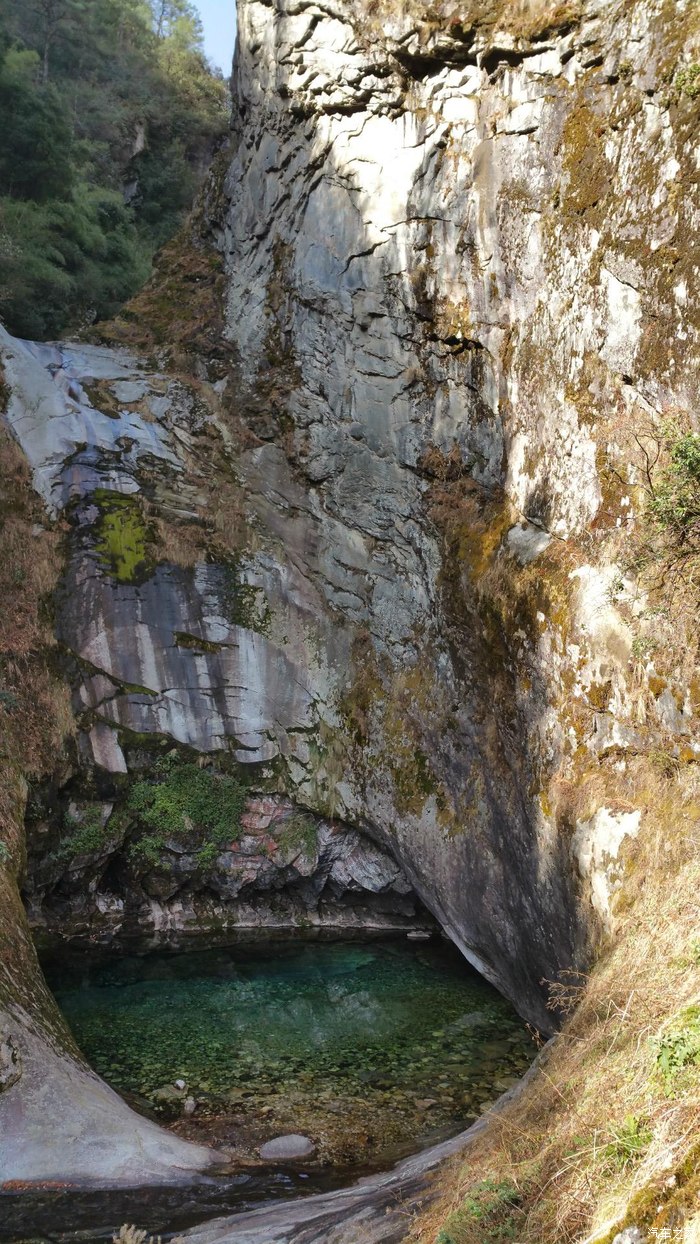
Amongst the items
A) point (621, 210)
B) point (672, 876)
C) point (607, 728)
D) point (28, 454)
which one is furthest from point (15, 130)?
point (672, 876)

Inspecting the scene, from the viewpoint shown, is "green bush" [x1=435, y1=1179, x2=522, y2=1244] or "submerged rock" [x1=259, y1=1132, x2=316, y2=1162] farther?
"submerged rock" [x1=259, y1=1132, x2=316, y2=1162]

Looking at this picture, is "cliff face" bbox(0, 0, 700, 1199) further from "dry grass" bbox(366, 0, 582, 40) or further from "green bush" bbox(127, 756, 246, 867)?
"green bush" bbox(127, 756, 246, 867)

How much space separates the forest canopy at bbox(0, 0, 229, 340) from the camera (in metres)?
22.1

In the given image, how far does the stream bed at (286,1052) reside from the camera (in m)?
8.37

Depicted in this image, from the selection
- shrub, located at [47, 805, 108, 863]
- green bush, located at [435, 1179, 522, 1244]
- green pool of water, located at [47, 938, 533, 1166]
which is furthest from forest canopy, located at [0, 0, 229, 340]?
green bush, located at [435, 1179, 522, 1244]

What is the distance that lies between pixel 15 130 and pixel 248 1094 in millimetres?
23479

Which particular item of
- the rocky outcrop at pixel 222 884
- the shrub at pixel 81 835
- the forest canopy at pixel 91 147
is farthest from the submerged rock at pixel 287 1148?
the forest canopy at pixel 91 147

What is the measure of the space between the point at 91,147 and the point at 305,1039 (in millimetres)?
28207

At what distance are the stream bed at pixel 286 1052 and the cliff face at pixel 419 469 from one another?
3.85ft

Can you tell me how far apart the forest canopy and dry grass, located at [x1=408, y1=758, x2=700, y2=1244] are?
61.2 feet

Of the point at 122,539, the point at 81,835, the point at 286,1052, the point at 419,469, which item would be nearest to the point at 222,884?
the point at 81,835

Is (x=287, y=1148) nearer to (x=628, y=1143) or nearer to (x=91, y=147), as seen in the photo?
(x=628, y=1143)

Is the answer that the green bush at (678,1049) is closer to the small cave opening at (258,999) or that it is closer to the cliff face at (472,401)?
the cliff face at (472,401)

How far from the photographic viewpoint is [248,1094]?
9898 mm
